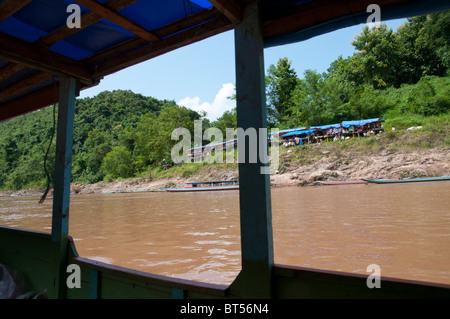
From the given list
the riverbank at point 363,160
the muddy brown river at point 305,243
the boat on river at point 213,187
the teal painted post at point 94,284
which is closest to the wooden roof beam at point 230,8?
the teal painted post at point 94,284

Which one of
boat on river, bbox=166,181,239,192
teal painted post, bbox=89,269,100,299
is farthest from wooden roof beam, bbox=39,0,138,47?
boat on river, bbox=166,181,239,192

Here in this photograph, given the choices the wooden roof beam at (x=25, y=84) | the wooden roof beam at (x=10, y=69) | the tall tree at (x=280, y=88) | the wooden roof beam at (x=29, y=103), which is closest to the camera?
the wooden roof beam at (x=10, y=69)

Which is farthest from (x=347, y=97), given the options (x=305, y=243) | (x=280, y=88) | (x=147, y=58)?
(x=147, y=58)

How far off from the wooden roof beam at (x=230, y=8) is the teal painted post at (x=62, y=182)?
5.59 feet

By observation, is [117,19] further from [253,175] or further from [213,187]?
[213,187]

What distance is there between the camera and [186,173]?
26422 millimetres

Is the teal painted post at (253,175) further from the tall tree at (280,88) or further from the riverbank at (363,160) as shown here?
the tall tree at (280,88)

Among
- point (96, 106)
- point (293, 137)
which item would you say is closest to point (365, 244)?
point (293, 137)

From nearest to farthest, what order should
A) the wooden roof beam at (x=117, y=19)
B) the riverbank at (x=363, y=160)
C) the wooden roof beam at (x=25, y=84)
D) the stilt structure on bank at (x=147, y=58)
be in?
the stilt structure on bank at (x=147, y=58) → the wooden roof beam at (x=117, y=19) → the wooden roof beam at (x=25, y=84) → the riverbank at (x=363, y=160)

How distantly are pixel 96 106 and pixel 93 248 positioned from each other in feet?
220

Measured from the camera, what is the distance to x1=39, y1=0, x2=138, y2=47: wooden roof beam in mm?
1628

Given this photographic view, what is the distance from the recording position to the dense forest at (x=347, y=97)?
Answer: 944 inches

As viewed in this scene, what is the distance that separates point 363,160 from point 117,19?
1918 cm
